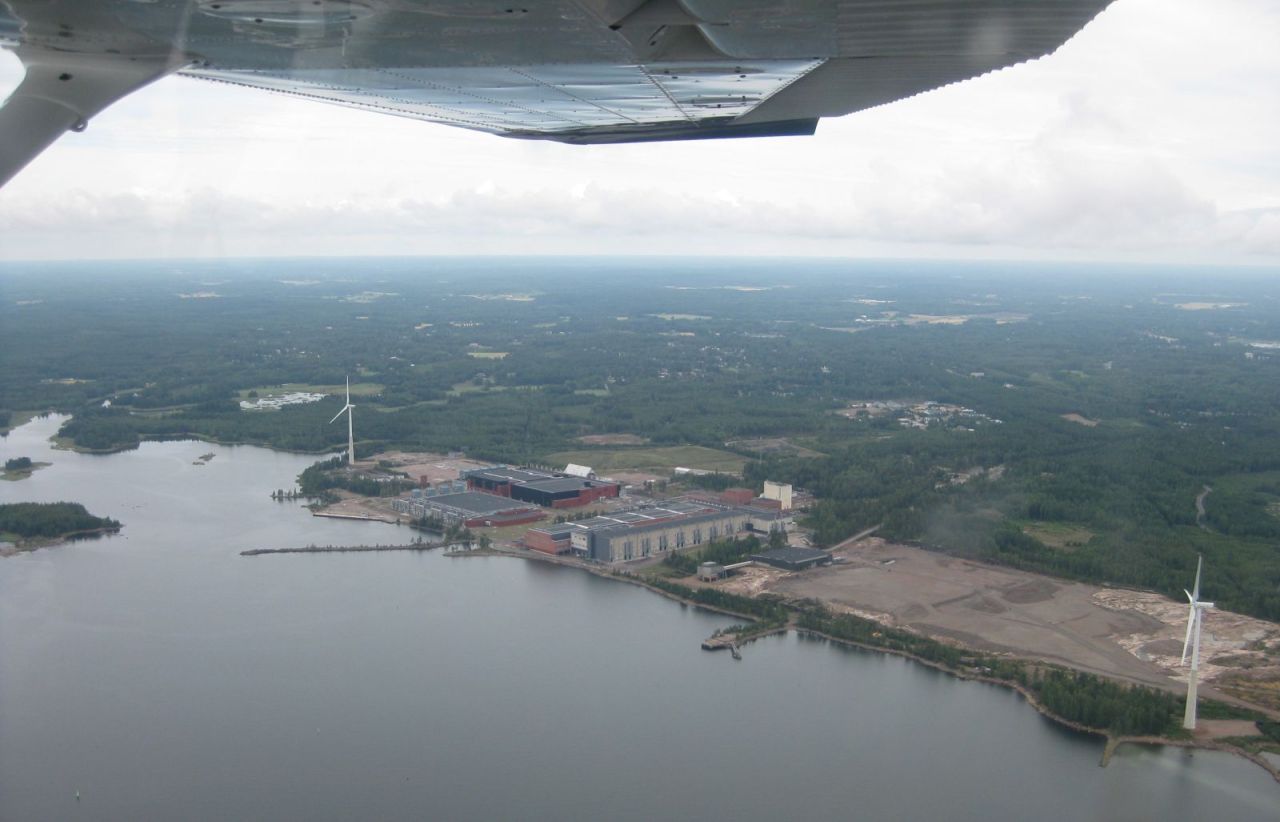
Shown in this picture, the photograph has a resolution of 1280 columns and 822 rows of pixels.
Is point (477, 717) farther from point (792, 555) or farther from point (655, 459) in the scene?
point (655, 459)

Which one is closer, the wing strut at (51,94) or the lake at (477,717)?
the wing strut at (51,94)

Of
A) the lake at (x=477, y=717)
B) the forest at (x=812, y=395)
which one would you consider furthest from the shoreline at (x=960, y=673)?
the forest at (x=812, y=395)

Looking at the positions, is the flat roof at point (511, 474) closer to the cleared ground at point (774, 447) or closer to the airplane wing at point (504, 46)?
the cleared ground at point (774, 447)

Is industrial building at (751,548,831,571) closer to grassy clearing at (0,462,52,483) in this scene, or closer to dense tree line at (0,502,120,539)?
dense tree line at (0,502,120,539)

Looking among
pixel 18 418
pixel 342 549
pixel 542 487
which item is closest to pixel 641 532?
pixel 542 487

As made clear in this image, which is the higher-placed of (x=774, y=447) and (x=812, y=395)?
(x=812, y=395)

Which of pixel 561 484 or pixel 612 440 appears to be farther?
pixel 612 440

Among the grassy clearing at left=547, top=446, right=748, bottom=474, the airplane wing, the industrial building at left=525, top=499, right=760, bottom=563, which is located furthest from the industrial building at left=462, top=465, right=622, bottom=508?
the airplane wing
